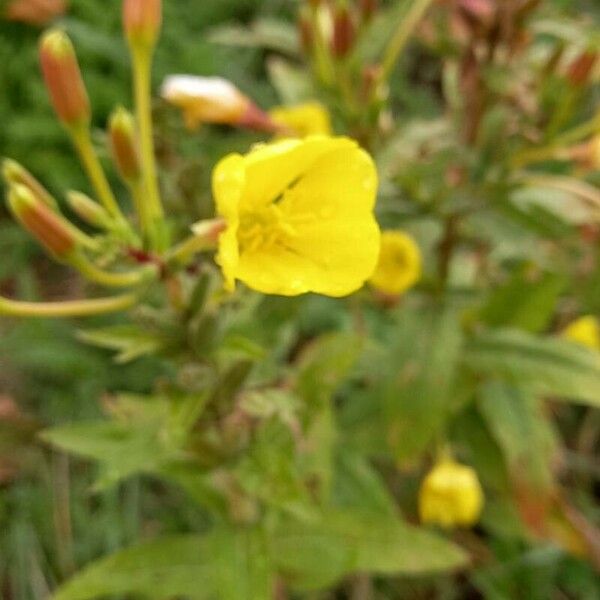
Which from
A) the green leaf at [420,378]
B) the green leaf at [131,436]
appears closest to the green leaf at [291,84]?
the green leaf at [420,378]

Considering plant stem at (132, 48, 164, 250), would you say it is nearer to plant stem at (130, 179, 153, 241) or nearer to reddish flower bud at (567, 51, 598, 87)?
plant stem at (130, 179, 153, 241)

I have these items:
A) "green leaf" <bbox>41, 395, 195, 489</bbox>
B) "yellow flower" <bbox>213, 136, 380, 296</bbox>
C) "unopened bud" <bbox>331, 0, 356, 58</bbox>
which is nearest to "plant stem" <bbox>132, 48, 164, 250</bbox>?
"yellow flower" <bbox>213, 136, 380, 296</bbox>

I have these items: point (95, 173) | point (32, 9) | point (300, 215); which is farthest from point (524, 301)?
point (32, 9)

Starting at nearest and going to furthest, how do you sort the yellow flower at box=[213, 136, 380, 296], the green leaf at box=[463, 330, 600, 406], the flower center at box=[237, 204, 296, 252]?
the yellow flower at box=[213, 136, 380, 296]
the flower center at box=[237, 204, 296, 252]
the green leaf at box=[463, 330, 600, 406]

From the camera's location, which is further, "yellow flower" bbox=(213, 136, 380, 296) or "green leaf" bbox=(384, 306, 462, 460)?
"green leaf" bbox=(384, 306, 462, 460)

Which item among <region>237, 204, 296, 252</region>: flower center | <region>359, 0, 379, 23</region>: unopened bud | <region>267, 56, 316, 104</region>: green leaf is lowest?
<region>267, 56, 316, 104</region>: green leaf

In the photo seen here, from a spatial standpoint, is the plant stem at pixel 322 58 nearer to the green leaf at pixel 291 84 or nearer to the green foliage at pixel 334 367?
the green foliage at pixel 334 367
